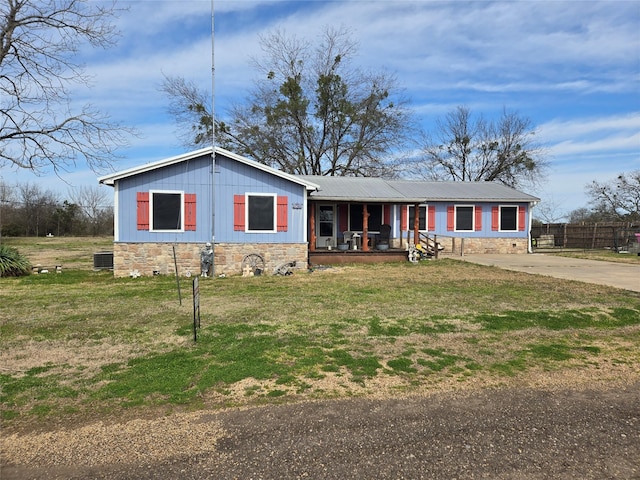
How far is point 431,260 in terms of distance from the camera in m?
16.8

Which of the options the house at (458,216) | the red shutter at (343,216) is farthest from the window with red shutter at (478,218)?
the red shutter at (343,216)

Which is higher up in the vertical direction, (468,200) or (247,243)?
(468,200)

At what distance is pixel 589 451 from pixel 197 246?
11705mm

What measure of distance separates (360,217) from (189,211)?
799cm

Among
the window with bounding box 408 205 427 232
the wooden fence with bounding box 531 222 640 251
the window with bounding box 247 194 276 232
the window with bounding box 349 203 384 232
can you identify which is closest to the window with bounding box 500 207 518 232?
the window with bounding box 408 205 427 232

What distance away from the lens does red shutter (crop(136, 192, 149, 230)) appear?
12602 mm

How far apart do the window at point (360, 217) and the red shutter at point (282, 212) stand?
5035 millimetres

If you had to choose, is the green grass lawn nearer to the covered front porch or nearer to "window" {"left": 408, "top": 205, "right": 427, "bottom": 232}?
the covered front porch

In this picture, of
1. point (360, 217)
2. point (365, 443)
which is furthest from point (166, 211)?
point (365, 443)

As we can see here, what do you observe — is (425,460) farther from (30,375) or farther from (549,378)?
(30,375)

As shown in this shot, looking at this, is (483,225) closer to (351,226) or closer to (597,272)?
(351,226)

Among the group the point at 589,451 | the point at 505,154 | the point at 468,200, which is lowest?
the point at 589,451

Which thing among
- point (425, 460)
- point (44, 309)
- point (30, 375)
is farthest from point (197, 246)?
point (425, 460)

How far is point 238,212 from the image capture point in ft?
43.5
